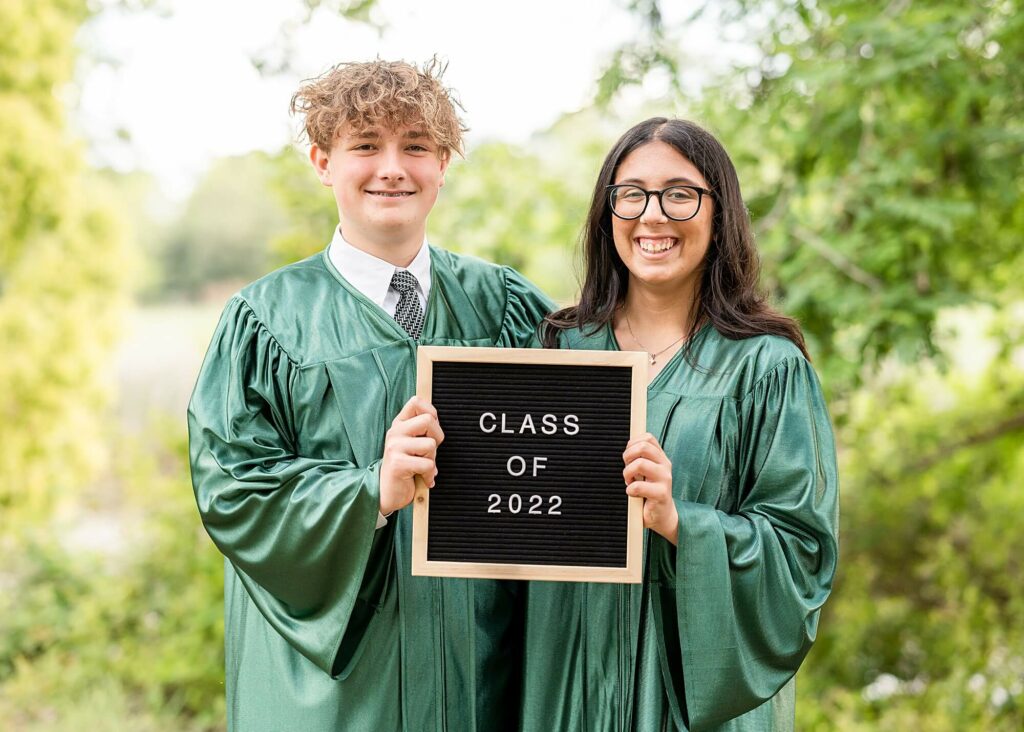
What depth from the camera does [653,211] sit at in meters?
2.70

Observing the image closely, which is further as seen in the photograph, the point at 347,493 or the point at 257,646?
the point at 257,646

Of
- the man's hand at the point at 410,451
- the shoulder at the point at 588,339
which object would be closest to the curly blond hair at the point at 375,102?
the shoulder at the point at 588,339

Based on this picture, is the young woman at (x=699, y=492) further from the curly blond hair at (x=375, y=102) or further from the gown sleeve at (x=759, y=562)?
the curly blond hair at (x=375, y=102)

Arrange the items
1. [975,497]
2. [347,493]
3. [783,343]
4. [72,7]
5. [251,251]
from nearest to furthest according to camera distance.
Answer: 1. [347,493]
2. [783,343]
3. [975,497]
4. [72,7]
5. [251,251]

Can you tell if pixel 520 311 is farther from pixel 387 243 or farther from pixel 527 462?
pixel 527 462

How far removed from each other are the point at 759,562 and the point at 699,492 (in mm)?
219

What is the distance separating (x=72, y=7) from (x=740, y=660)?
9277 millimetres

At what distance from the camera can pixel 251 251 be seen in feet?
58.8

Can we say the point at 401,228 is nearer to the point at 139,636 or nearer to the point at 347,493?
the point at 347,493

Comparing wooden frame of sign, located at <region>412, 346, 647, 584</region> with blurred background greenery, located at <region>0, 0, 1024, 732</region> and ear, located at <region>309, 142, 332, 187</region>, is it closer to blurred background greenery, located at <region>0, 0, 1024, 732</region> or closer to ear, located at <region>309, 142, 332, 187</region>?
ear, located at <region>309, 142, 332, 187</region>

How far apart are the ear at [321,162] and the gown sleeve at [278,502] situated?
423 mm

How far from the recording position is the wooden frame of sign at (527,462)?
247 centimetres

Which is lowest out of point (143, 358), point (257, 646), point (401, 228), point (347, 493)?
point (257, 646)

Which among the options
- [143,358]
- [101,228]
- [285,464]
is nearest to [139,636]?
[101,228]
